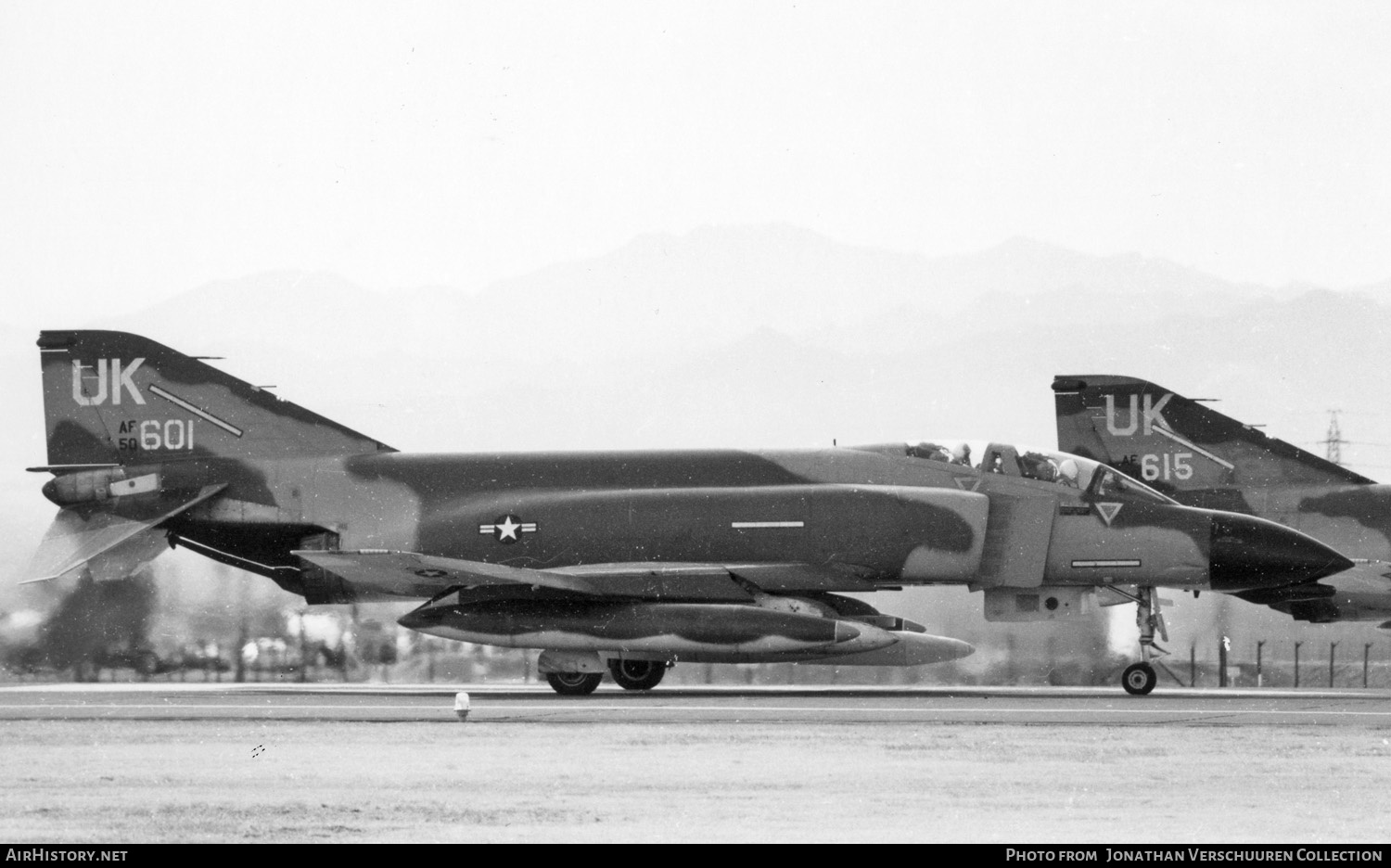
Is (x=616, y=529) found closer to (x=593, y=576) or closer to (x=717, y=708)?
(x=593, y=576)

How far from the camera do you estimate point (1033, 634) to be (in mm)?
24828

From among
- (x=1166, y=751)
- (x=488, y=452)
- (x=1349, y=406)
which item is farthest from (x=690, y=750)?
(x=1349, y=406)

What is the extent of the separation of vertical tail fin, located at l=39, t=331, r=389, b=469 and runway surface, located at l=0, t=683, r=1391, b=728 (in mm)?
3024

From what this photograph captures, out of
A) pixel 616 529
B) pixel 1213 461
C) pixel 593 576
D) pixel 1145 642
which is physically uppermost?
pixel 1213 461

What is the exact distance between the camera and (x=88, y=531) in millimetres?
21734

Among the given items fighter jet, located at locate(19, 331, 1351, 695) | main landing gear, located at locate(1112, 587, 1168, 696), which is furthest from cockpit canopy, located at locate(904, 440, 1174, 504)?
main landing gear, located at locate(1112, 587, 1168, 696)

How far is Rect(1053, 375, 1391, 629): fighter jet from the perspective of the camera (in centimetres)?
2395

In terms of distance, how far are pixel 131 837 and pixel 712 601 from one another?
35.4 feet

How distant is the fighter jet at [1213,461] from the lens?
24.0m

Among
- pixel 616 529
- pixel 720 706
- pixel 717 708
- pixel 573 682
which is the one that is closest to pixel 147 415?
pixel 616 529

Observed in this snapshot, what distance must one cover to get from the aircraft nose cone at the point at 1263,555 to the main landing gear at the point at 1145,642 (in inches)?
29.9

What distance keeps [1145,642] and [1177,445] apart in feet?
18.9

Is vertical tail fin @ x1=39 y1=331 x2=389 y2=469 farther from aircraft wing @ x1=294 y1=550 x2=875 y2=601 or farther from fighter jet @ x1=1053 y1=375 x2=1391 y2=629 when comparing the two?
fighter jet @ x1=1053 y1=375 x2=1391 y2=629

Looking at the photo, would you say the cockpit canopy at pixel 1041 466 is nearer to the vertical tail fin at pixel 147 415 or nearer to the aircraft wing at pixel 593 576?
the aircraft wing at pixel 593 576
